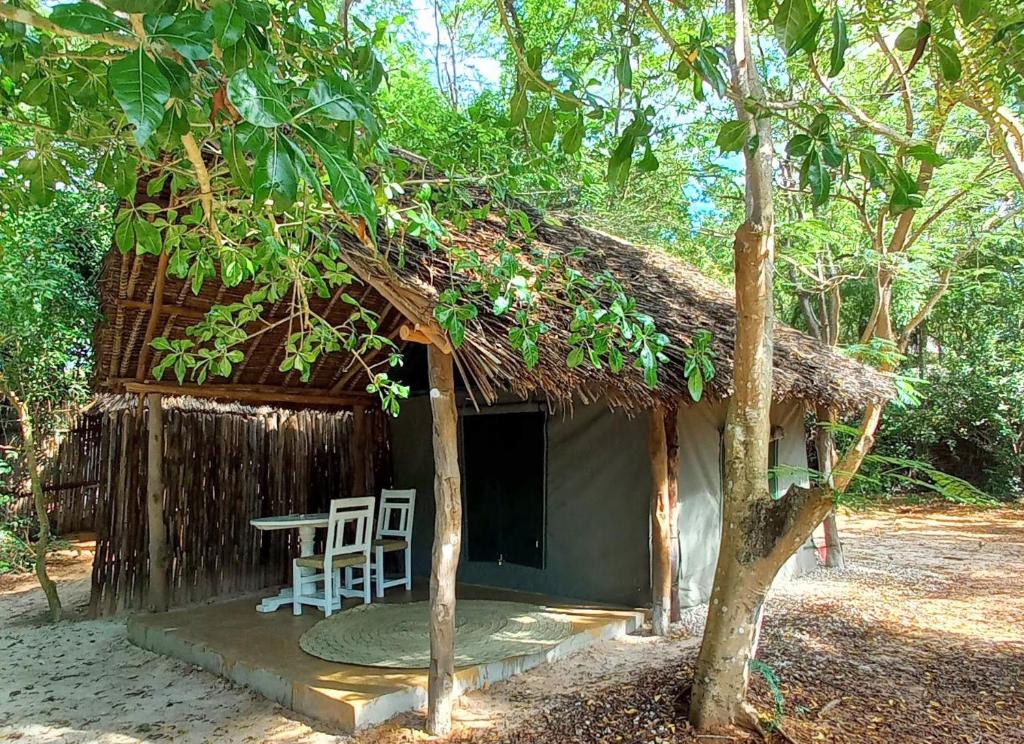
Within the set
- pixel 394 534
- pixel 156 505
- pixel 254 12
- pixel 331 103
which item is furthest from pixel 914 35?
pixel 156 505

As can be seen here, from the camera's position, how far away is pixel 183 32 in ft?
3.98

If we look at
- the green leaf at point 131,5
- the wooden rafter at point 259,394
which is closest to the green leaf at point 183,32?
the green leaf at point 131,5

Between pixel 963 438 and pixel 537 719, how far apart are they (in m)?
12.1

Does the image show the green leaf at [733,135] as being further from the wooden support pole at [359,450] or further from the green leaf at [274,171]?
the wooden support pole at [359,450]

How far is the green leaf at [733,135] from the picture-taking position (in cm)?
198

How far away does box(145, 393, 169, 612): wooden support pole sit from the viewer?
5.26 meters

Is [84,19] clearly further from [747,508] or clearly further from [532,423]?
[532,423]

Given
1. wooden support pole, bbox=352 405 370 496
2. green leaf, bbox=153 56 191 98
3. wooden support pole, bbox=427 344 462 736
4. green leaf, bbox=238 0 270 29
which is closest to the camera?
green leaf, bbox=153 56 191 98

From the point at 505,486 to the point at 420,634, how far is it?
1841 millimetres

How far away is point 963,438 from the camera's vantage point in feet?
40.1

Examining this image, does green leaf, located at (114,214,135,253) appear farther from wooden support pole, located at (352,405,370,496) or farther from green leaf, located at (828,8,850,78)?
wooden support pole, located at (352,405,370,496)

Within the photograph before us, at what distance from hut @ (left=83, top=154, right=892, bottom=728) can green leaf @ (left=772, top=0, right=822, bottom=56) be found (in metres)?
2.07

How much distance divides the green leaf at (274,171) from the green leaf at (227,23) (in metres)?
0.28

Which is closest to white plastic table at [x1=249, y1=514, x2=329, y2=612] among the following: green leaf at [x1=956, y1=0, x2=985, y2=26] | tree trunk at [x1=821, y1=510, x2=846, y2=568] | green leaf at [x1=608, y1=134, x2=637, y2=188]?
green leaf at [x1=608, y1=134, x2=637, y2=188]
